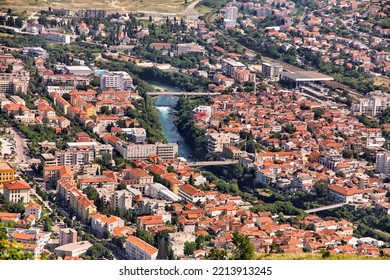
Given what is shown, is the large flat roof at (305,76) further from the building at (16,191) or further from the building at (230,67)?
the building at (16,191)

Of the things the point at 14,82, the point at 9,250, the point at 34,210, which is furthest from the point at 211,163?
the point at 9,250

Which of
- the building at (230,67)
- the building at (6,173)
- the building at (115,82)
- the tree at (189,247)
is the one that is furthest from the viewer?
the building at (230,67)

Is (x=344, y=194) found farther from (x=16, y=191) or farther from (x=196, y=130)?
(x=16, y=191)

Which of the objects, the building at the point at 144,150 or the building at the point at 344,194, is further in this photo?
the building at the point at 144,150

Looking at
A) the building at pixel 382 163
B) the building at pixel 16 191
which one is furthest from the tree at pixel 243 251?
the building at pixel 382 163

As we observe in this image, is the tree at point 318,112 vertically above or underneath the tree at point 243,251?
underneath

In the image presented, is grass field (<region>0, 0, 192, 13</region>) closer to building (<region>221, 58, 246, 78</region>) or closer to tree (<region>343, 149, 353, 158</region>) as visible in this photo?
building (<region>221, 58, 246, 78</region>)

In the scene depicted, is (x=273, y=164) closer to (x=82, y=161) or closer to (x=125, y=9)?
(x=82, y=161)
